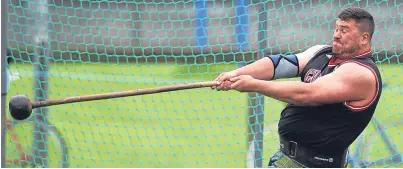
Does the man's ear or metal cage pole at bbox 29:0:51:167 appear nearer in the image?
the man's ear

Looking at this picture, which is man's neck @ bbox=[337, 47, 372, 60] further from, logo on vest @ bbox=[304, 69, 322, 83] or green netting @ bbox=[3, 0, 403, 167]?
green netting @ bbox=[3, 0, 403, 167]

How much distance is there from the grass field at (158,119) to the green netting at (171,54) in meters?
0.01

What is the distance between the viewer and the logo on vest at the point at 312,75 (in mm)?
4965

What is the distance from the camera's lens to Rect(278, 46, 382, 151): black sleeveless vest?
4.86 m

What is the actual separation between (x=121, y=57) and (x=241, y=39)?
3.03 ft

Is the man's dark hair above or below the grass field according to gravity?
above

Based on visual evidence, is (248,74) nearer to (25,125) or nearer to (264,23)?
(264,23)

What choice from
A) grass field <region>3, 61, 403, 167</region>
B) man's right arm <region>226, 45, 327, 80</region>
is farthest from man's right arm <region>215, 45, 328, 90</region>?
grass field <region>3, 61, 403, 167</region>

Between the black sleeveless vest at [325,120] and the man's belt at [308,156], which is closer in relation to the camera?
the black sleeveless vest at [325,120]

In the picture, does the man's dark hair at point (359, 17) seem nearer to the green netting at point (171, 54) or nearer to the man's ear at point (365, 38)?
the man's ear at point (365, 38)

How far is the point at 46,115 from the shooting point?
284 inches

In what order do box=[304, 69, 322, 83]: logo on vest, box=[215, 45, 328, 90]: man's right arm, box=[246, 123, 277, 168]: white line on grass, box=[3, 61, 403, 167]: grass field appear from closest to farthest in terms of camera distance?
box=[304, 69, 322, 83]: logo on vest
box=[215, 45, 328, 90]: man's right arm
box=[246, 123, 277, 168]: white line on grass
box=[3, 61, 403, 167]: grass field

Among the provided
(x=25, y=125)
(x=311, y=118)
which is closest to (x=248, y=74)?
(x=311, y=118)

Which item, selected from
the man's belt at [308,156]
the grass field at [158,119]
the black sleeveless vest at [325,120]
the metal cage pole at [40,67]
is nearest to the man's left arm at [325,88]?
the black sleeveless vest at [325,120]
